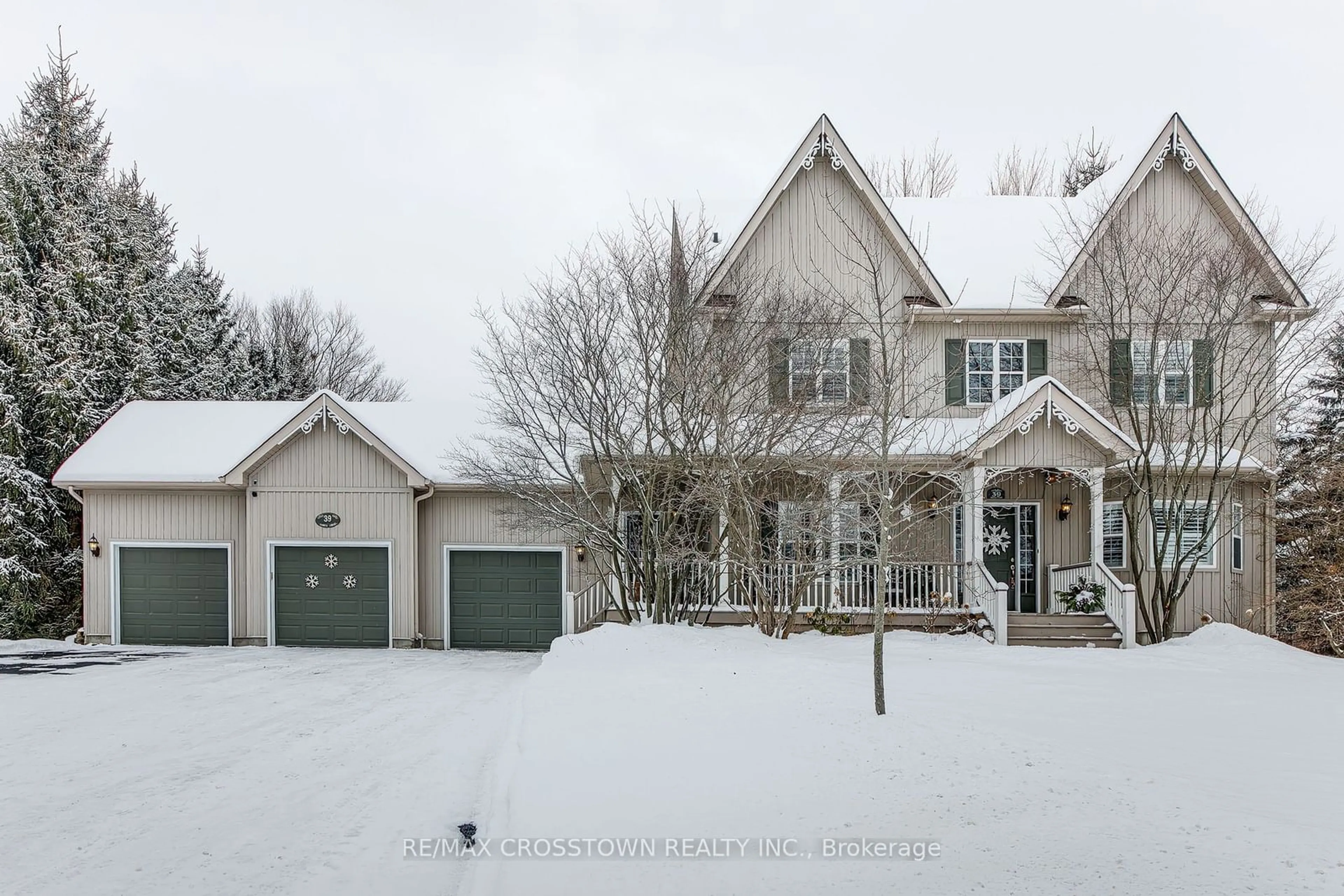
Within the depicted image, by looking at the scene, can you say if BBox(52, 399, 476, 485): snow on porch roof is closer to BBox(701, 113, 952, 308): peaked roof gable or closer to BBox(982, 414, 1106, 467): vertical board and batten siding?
BBox(701, 113, 952, 308): peaked roof gable

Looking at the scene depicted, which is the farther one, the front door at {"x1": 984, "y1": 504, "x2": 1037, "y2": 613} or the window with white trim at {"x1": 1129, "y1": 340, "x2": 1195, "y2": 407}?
the front door at {"x1": 984, "y1": 504, "x2": 1037, "y2": 613}

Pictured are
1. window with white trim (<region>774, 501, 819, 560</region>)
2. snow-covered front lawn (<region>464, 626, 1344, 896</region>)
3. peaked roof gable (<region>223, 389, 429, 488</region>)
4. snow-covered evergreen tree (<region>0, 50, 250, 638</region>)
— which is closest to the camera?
snow-covered front lawn (<region>464, 626, 1344, 896</region>)

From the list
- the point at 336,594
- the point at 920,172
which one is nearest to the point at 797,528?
the point at 336,594

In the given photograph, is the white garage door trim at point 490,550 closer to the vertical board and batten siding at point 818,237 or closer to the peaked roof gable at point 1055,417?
the vertical board and batten siding at point 818,237

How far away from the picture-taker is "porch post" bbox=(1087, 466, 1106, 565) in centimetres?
1453

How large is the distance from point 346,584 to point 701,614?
6823 mm

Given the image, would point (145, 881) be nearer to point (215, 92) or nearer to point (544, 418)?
point (544, 418)

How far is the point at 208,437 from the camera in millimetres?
17953

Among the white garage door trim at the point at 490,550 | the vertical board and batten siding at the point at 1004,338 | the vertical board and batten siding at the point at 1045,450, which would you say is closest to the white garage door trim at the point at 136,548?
the white garage door trim at the point at 490,550

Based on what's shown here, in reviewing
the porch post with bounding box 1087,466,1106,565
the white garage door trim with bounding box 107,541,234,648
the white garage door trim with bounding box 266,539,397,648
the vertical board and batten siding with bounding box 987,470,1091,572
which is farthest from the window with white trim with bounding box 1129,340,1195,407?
the white garage door trim with bounding box 107,541,234,648

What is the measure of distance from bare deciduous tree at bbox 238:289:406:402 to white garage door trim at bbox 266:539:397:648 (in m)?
20.7

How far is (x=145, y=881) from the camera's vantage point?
4883 mm

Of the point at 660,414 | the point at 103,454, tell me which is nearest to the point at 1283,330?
the point at 660,414

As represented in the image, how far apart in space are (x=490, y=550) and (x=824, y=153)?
998 centimetres
